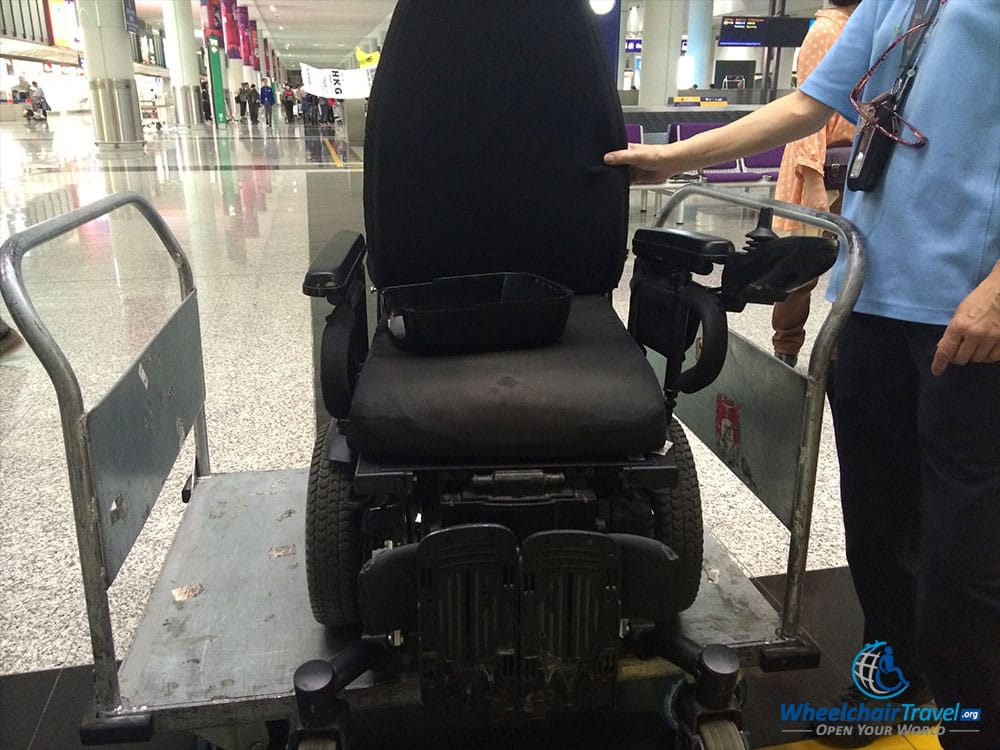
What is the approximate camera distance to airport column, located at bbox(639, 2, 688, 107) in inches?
471

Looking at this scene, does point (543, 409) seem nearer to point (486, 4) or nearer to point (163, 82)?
point (486, 4)

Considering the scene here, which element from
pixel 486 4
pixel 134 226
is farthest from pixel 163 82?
pixel 486 4

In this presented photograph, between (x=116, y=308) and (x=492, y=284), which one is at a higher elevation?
(x=492, y=284)

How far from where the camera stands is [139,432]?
1275 mm

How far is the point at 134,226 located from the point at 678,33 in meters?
8.91

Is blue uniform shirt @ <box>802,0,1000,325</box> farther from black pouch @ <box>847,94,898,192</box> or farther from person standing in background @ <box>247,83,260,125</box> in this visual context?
person standing in background @ <box>247,83,260,125</box>

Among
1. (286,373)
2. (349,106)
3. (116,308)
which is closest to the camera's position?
(286,373)

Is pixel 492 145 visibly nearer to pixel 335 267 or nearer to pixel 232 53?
pixel 335 267

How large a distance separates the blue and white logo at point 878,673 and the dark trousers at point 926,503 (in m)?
0.02

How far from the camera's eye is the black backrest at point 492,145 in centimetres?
134

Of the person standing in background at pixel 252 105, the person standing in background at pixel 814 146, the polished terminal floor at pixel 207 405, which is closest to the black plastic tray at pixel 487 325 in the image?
the polished terminal floor at pixel 207 405

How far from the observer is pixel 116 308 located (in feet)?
13.0

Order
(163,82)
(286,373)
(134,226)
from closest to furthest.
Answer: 1. (286,373)
2. (134,226)
3. (163,82)

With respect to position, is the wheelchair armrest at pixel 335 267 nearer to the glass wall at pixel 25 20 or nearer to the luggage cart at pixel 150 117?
the luggage cart at pixel 150 117
